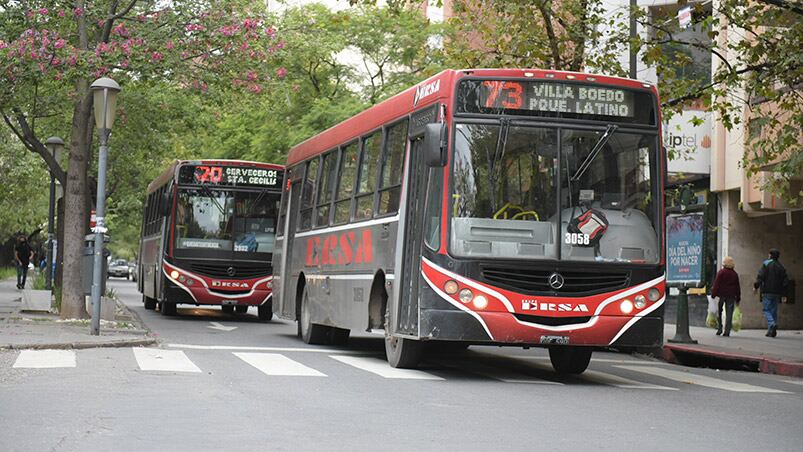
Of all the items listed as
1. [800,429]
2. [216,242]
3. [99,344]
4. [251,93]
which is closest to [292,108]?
[216,242]

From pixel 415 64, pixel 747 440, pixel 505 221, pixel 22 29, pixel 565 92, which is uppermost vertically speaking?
pixel 415 64

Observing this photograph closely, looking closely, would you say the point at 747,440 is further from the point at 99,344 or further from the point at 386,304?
the point at 99,344

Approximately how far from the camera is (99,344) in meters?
16.7

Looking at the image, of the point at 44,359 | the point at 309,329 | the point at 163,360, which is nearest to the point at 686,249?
the point at 309,329

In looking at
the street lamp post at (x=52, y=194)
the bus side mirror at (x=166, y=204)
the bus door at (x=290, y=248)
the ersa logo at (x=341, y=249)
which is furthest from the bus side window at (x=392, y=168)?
the street lamp post at (x=52, y=194)

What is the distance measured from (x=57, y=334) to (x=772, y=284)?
1441 centimetres

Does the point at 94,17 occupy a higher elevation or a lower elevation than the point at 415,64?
lower

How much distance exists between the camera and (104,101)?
1923 centimetres

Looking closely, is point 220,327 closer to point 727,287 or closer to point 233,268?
point 233,268

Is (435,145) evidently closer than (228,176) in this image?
Yes

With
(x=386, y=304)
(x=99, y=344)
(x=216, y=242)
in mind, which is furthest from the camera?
(x=216, y=242)

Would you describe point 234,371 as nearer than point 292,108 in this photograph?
Yes

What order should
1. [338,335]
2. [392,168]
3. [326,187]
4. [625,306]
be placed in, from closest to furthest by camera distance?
[625,306], [392,168], [326,187], [338,335]

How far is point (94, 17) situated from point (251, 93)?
2937 mm
